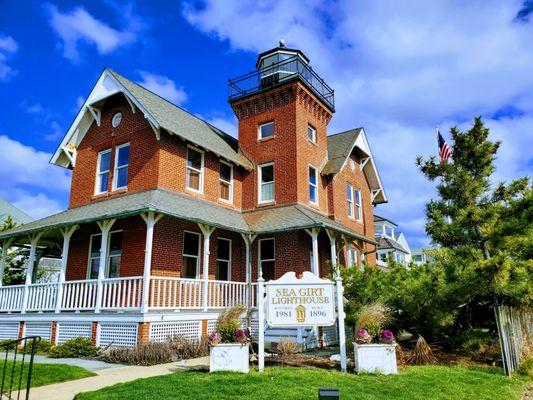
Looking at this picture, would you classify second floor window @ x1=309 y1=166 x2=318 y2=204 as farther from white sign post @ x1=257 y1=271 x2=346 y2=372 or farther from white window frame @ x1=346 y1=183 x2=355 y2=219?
white sign post @ x1=257 y1=271 x2=346 y2=372

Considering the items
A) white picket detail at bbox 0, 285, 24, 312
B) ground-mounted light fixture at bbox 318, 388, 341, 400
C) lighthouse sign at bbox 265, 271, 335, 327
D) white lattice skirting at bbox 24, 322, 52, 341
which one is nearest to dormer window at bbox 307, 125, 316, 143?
lighthouse sign at bbox 265, 271, 335, 327

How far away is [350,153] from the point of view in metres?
22.5

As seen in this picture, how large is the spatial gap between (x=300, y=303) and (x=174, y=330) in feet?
17.3

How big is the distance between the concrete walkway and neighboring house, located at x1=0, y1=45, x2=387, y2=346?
1.79 metres

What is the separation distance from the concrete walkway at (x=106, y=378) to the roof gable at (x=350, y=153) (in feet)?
40.9

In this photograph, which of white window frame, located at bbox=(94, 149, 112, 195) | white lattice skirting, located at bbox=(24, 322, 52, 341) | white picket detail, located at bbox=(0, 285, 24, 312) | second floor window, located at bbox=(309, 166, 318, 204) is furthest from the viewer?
second floor window, located at bbox=(309, 166, 318, 204)

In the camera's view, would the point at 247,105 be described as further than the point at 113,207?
Yes

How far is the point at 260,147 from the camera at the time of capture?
20.1 m

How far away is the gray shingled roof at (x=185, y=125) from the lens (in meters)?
16.3

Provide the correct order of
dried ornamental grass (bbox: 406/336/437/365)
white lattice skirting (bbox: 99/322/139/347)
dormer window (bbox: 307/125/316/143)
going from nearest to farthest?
dried ornamental grass (bbox: 406/336/437/365) → white lattice skirting (bbox: 99/322/139/347) → dormer window (bbox: 307/125/316/143)

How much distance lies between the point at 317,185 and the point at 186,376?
13092mm

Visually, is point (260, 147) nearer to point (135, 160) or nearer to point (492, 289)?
point (135, 160)

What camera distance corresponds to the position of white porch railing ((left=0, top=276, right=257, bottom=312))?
12875 millimetres

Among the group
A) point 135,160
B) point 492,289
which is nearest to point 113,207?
point 135,160
